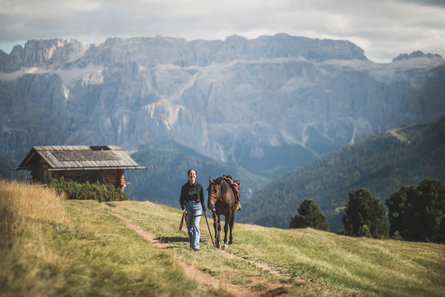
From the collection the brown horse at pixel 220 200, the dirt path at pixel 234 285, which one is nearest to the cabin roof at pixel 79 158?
the brown horse at pixel 220 200

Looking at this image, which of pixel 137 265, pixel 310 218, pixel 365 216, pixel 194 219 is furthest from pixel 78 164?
pixel 365 216

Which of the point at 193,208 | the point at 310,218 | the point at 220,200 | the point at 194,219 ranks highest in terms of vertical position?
the point at 220,200

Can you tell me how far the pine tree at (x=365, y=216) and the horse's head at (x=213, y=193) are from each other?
6393 centimetres

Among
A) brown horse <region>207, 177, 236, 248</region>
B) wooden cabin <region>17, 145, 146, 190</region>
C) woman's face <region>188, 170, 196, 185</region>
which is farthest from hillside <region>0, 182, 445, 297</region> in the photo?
wooden cabin <region>17, 145, 146, 190</region>

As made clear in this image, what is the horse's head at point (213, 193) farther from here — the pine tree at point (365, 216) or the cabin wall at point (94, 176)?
the pine tree at point (365, 216)

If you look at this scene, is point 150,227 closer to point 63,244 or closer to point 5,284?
point 63,244

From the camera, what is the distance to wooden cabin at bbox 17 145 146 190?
51531mm

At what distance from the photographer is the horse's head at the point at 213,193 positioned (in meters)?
21.5

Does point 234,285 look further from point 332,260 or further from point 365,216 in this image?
point 365,216

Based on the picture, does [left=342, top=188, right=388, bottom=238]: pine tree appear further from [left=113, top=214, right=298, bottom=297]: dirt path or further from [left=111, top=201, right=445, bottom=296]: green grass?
[left=113, top=214, right=298, bottom=297]: dirt path

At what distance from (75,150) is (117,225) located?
3429 centimetres

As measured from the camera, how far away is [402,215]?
7881cm

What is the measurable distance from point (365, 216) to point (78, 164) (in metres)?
53.9

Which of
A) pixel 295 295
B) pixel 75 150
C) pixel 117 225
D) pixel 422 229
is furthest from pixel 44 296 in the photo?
pixel 422 229
